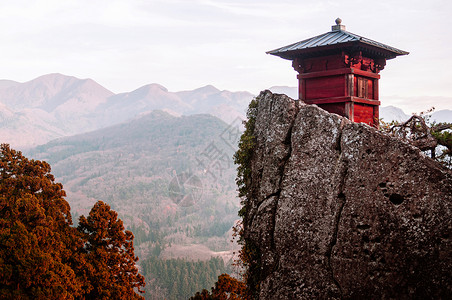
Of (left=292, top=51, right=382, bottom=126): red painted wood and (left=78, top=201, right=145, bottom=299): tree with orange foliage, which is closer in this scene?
(left=292, top=51, right=382, bottom=126): red painted wood

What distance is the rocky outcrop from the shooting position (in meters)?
11.6

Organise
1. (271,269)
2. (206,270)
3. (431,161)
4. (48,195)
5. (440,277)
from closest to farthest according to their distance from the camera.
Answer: (440,277) < (431,161) < (271,269) < (48,195) < (206,270)

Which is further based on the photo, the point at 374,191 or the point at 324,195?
the point at 324,195

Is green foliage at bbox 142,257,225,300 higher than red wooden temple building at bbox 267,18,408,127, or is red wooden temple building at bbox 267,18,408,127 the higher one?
red wooden temple building at bbox 267,18,408,127

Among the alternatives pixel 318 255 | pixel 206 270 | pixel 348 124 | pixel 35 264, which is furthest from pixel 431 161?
pixel 206 270

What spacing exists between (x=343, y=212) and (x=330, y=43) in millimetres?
7169

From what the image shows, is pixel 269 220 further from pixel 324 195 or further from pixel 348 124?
pixel 348 124

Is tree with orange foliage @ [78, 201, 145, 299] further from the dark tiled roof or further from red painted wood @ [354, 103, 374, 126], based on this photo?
red painted wood @ [354, 103, 374, 126]

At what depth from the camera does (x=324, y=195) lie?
1328cm

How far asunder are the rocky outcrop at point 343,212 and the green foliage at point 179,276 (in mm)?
116443

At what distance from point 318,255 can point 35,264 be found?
1305cm

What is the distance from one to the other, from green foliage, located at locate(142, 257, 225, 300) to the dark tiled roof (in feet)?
379

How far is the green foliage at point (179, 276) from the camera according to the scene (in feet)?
415

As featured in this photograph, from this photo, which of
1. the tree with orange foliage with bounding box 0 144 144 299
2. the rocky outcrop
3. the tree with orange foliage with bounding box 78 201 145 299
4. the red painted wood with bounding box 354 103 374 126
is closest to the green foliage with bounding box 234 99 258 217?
the rocky outcrop
